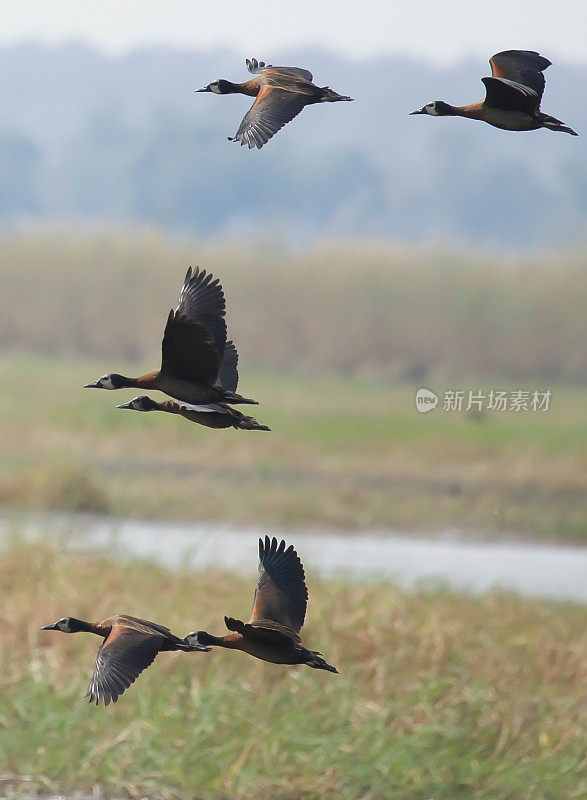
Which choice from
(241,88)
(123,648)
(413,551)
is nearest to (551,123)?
(241,88)

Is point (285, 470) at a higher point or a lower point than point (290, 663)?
lower

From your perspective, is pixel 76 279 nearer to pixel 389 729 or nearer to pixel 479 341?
pixel 479 341

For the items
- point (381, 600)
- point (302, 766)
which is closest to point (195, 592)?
point (381, 600)

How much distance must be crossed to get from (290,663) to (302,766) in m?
2.65

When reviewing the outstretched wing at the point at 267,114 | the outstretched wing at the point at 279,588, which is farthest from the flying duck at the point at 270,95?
the outstretched wing at the point at 279,588

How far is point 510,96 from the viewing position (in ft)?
1.26

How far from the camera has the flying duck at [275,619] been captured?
0.36 m

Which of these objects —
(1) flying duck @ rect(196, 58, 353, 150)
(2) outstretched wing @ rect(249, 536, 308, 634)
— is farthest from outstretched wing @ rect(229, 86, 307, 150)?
(2) outstretched wing @ rect(249, 536, 308, 634)

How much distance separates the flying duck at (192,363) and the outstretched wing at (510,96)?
117 mm

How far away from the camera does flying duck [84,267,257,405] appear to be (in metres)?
0.37

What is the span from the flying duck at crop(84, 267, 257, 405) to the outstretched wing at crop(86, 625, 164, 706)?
3.2 inches

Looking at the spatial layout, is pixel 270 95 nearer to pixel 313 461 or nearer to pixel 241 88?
pixel 241 88

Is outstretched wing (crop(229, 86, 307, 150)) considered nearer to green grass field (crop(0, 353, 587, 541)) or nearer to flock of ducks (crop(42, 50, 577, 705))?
flock of ducks (crop(42, 50, 577, 705))

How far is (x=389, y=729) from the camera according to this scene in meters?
3.05
